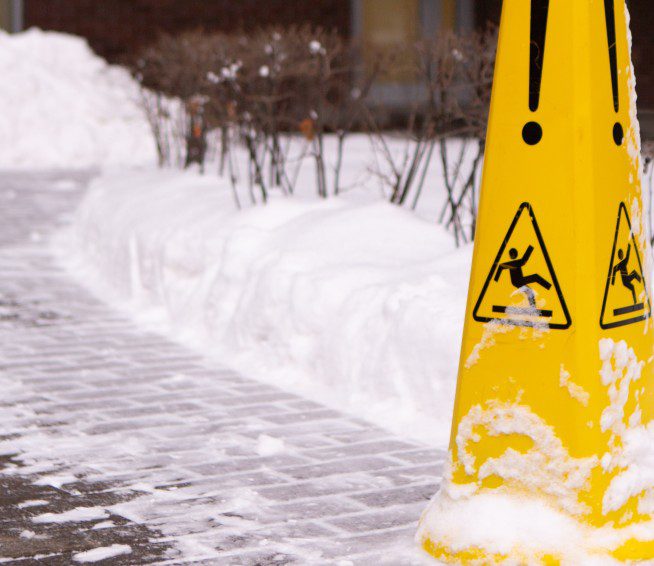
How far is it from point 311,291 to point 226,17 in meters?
15.6

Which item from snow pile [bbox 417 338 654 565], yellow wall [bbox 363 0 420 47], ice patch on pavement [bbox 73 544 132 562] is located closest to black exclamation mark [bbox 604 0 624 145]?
snow pile [bbox 417 338 654 565]

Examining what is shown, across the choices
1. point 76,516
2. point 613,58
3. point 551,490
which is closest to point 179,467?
point 76,516

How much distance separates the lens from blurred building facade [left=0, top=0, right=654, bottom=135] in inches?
806

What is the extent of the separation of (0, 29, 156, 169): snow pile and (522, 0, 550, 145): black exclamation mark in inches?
575

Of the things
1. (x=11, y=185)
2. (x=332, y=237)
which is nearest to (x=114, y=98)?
(x=11, y=185)

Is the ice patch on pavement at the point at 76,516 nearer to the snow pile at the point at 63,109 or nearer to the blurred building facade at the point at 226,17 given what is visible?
the snow pile at the point at 63,109

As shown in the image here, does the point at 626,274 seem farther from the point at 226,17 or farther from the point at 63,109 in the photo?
the point at 226,17

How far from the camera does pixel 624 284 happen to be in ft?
11.2

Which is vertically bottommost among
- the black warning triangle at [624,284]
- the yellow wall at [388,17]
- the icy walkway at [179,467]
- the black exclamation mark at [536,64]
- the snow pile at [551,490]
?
the icy walkway at [179,467]

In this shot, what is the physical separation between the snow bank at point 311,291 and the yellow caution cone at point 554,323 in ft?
4.76

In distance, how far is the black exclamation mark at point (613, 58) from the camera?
343 cm

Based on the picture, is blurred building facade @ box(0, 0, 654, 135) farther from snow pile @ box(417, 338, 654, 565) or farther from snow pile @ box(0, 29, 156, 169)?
snow pile @ box(417, 338, 654, 565)

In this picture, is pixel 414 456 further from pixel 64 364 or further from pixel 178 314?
pixel 178 314

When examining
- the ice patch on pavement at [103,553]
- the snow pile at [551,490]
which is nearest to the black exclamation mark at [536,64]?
the snow pile at [551,490]
